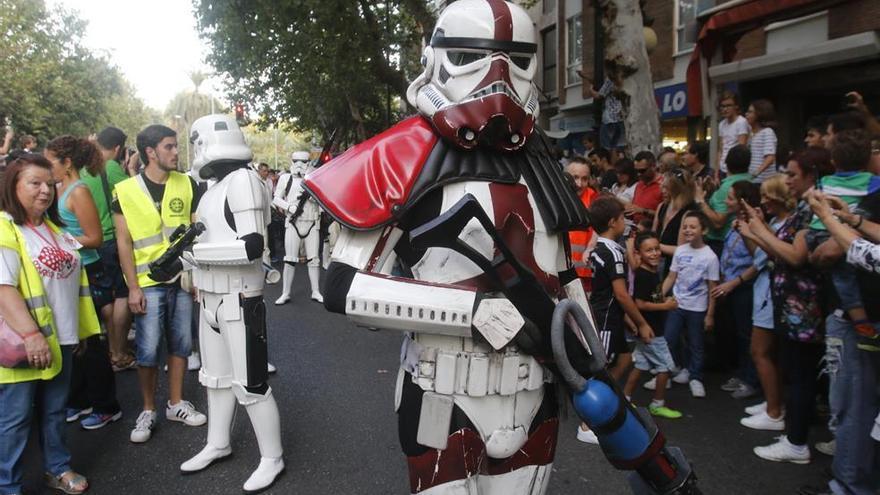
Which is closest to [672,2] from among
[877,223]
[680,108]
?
[680,108]

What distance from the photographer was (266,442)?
133 inches

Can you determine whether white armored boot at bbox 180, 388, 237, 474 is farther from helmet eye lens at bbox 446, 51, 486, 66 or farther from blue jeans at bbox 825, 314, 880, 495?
blue jeans at bbox 825, 314, 880, 495

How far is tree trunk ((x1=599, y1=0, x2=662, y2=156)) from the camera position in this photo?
736 cm

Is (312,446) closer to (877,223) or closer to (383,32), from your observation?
(877,223)

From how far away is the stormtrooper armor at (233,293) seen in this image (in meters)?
3.25

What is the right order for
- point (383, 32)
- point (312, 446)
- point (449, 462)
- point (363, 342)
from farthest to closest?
point (383, 32) → point (363, 342) → point (312, 446) → point (449, 462)

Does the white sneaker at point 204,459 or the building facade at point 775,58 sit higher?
the building facade at point 775,58

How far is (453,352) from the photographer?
72.9 inches

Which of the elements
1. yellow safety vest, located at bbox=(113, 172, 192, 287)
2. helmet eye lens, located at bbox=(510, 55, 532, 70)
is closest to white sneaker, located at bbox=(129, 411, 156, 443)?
yellow safety vest, located at bbox=(113, 172, 192, 287)

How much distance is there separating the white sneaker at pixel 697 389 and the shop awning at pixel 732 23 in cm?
612

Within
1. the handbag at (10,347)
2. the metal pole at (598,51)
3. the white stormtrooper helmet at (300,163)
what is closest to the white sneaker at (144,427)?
the handbag at (10,347)

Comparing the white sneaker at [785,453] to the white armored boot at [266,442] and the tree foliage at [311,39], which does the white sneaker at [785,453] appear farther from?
the tree foliage at [311,39]

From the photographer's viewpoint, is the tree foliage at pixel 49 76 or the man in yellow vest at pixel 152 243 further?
the tree foliage at pixel 49 76

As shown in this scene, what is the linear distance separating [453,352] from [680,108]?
12.3 metres
